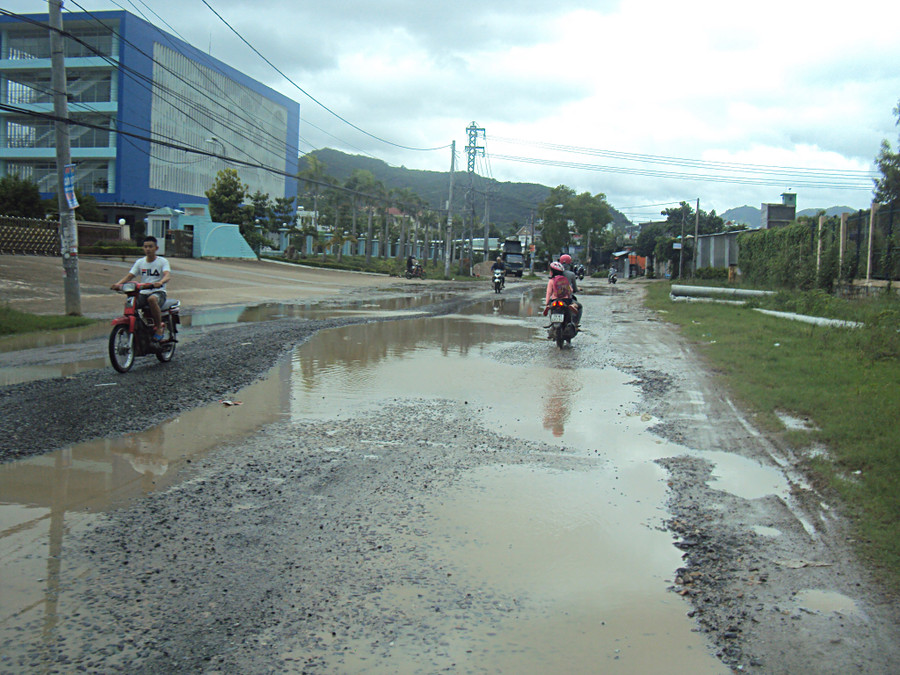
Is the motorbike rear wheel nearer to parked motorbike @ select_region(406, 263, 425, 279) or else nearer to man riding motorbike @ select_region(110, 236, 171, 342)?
man riding motorbike @ select_region(110, 236, 171, 342)

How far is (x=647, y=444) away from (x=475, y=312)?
16721 millimetres

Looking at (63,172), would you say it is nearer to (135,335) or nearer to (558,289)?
(135,335)

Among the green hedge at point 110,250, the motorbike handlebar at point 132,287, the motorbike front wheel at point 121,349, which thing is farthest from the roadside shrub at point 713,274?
the motorbike front wheel at point 121,349

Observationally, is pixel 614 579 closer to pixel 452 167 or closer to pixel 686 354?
pixel 686 354

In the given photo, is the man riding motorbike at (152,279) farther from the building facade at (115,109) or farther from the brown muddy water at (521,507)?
the building facade at (115,109)

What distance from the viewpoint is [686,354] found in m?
13.5

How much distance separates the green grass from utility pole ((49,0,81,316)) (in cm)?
73

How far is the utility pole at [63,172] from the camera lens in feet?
53.5

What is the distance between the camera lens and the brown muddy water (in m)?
3.39

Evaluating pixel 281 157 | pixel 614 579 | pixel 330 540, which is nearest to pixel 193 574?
pixel 330 540

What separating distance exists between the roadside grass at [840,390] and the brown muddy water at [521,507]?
0.66 m

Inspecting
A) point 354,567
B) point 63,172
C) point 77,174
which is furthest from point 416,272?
point 354,567

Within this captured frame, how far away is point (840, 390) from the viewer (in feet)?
28.3

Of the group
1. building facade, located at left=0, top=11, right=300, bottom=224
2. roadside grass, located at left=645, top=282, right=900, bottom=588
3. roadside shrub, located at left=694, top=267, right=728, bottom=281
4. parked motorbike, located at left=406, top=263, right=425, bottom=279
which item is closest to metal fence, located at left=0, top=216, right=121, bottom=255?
parked motorbike, located at left=406, top=263, right=425, bottom=279
